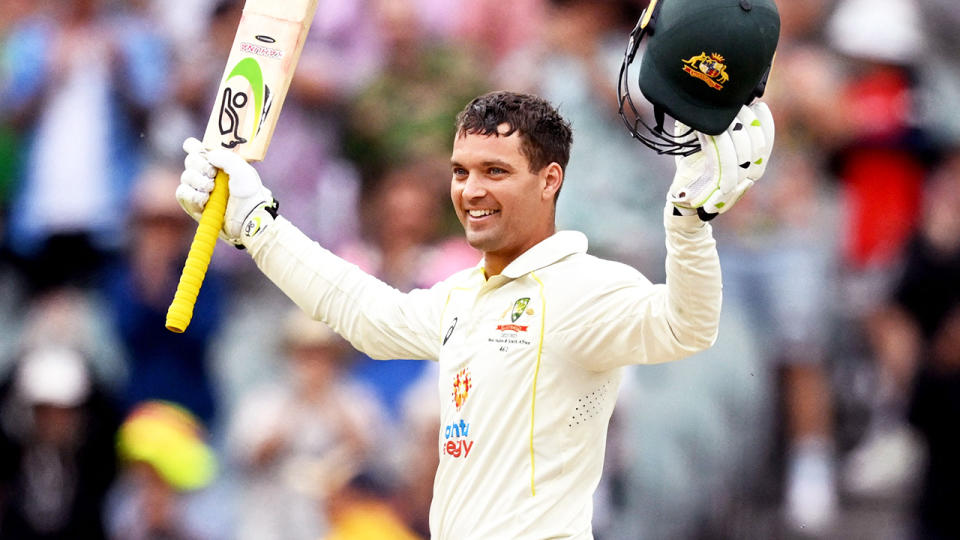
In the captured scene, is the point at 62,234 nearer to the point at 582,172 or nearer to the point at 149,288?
the point at 149,288

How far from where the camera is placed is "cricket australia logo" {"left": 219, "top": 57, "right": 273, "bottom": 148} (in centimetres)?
463

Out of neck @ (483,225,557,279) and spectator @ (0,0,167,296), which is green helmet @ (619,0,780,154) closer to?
neck @ (483,225,557,279)

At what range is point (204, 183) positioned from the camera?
4.49 meters

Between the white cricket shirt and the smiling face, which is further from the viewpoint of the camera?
the smiling face

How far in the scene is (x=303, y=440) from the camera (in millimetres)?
7492

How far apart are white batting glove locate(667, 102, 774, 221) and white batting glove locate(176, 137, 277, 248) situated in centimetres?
142

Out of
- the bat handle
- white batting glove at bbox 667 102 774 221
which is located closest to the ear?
white batting glove at bbox 667 102 774 221

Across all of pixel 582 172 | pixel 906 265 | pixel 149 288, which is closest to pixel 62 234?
pixel 149 288

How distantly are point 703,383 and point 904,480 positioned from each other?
1.14 meters

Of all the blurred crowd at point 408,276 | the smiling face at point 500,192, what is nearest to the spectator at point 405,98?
the blurred crowd at point 408,276

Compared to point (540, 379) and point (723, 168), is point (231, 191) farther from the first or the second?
point (723, 168)

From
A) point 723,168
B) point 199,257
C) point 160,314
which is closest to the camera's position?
point 723,168

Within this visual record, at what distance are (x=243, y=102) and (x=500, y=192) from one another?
962 millimetres

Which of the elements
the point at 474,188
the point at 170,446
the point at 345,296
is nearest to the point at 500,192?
the point at 474,188
